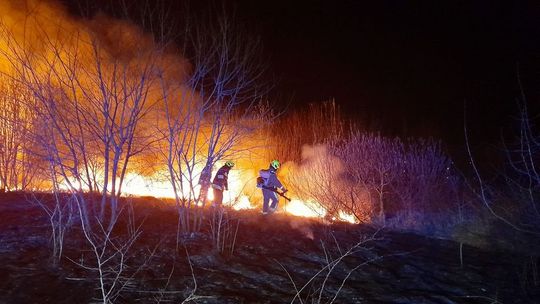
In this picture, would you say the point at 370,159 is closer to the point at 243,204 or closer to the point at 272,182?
the point at 272,182

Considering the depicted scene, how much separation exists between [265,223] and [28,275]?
581cm

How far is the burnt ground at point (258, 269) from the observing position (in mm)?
5449

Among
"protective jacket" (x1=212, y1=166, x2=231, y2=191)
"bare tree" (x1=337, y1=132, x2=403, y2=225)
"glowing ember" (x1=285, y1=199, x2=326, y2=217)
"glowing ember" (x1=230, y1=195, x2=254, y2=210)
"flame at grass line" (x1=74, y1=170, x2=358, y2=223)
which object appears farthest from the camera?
"glowing ember" (x1=230, y1=195, x2=254, y2=210)

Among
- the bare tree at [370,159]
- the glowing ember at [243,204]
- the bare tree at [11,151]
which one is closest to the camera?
the bare tree at [11,151]

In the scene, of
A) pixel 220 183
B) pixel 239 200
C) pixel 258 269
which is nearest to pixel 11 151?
pixel 220 183

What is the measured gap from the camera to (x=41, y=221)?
8.19m

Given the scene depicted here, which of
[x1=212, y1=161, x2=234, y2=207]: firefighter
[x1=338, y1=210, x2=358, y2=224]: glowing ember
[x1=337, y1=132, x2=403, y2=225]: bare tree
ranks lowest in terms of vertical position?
[x1=338, y1=210, x2=358, y2=224]: glowing ember

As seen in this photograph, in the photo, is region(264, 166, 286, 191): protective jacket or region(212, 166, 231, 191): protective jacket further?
region(264, 166, 286, 191): protective jacket

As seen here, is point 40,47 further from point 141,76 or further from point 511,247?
point 511,247

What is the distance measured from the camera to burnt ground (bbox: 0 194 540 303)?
545 cm

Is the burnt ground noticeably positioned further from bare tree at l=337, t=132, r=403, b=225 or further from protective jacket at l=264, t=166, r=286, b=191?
bare tree at l=337, t=132, r=403, b=225

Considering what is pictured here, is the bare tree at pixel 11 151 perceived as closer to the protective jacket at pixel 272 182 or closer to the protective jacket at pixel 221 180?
the protective jacket at pixel 221 180

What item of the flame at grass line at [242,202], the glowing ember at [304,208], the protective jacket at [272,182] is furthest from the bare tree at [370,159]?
the protective jacket at [272,182]

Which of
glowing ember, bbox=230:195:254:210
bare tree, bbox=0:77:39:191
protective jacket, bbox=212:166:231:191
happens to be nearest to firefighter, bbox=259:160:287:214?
protective jacket, bbox=212:166:231:191
